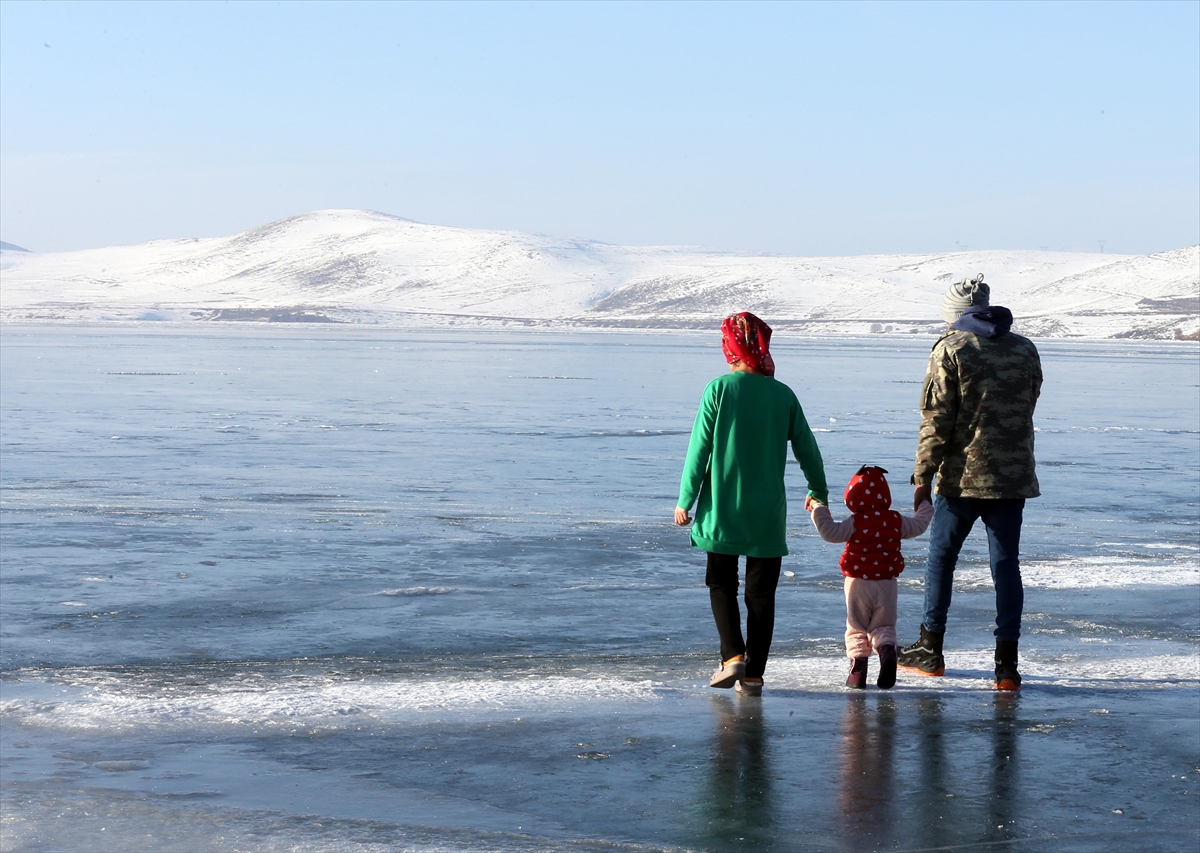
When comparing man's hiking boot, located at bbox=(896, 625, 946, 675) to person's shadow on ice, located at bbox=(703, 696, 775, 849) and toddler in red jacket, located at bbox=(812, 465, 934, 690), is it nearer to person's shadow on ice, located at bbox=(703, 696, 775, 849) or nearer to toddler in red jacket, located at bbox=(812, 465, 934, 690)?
toddler in red jacket, located at bbox=(812, 465, 934, 690)

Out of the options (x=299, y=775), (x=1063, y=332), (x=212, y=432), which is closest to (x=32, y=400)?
(x=212, y=432)

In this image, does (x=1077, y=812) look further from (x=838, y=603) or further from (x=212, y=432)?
(x=212, y=432)

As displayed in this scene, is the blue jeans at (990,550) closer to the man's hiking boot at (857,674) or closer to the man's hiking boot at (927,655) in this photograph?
the man's hiking boot at (927,655)

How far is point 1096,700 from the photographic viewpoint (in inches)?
211

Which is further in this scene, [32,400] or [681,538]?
[32,400]

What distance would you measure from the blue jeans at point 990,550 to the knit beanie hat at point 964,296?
2.50ft

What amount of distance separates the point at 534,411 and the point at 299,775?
1864 centimetres

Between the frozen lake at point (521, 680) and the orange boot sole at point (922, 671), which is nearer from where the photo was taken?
the frozen lake at point (521, 680)

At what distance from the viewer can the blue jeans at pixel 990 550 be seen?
5.66m

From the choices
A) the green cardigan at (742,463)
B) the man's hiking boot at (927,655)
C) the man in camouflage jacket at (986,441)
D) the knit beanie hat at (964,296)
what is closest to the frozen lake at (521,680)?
the man's hiking boot at (927,655)

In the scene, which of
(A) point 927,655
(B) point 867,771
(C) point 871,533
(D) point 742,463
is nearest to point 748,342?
(D) point 742,463

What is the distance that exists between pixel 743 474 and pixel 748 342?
496 millimetres

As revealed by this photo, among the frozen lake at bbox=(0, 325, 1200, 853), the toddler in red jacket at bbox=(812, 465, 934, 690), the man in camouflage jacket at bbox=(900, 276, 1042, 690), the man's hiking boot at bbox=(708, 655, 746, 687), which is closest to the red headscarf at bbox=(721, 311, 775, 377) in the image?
the toddler in red jacket at bbox=(812, 465, 934, 690)

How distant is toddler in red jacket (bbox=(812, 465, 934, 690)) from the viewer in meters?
5.55
